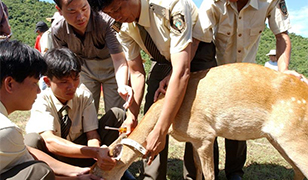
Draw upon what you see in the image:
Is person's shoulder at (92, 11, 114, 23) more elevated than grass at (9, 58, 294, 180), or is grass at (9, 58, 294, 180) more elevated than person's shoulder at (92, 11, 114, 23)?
person's shoulder at (92, 11, 114, 23)

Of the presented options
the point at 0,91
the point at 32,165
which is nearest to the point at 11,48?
the point at 0,91

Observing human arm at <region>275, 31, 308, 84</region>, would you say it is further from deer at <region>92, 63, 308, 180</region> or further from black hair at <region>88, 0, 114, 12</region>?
black hair at <region>88, 0, 114, 12</region>

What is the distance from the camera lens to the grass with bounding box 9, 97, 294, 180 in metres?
5.05

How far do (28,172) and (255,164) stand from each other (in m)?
4.05

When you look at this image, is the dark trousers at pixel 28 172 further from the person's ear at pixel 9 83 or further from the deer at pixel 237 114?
the deer at pixel 237 114

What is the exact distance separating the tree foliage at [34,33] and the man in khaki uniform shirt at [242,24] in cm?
1912

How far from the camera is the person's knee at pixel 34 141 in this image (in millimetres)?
3457

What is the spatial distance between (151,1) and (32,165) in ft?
6.53

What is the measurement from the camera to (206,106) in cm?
355

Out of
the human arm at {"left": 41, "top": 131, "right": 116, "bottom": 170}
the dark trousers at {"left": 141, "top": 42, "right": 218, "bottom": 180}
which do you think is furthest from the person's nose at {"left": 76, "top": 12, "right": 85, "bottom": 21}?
the human arm at {"left": 41, "top": 131, "right": 116, "bottom": 170}

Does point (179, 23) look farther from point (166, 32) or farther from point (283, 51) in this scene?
point (283, 51)

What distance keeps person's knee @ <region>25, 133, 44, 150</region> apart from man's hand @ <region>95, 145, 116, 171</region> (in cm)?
A: 66

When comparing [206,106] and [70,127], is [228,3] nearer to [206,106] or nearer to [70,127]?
[206,106]

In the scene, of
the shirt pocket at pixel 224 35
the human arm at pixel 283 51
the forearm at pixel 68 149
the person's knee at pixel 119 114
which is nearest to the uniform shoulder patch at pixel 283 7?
the human arm at pixel 283 51
